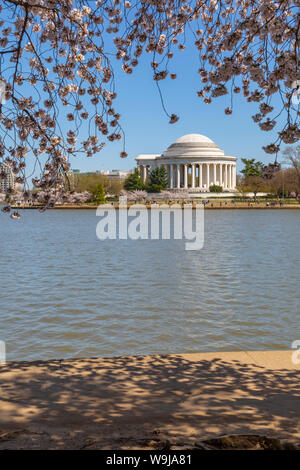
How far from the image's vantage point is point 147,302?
12.6 meters

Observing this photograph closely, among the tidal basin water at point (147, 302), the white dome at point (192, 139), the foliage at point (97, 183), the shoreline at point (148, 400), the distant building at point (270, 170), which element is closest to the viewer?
the shoreline at point (148, 400)

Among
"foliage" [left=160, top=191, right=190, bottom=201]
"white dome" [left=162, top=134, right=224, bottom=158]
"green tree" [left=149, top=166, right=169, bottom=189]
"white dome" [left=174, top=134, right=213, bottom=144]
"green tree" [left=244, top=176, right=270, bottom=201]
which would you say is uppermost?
"white dome" [left=174, top=134, right=213, bottom=144]

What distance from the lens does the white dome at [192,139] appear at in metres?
126

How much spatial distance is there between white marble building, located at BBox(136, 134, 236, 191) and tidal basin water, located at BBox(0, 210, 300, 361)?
98.0m

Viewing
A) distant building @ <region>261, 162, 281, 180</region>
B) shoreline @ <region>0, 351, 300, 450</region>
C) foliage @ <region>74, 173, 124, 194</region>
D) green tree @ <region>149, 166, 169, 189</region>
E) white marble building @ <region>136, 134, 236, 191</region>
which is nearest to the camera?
shoreline @ <region>0, 351, 300, 450</region>

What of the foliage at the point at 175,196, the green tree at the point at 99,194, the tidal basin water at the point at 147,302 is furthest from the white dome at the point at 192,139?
the tidal basin water at the point at 147,302

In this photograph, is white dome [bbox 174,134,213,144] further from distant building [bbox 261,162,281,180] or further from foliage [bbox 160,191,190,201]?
distant building [bbox 261,162,281,180]

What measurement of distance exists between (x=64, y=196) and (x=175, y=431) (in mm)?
3162

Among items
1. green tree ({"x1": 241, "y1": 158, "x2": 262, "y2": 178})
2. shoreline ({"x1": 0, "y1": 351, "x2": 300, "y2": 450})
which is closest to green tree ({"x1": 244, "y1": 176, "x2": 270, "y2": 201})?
green tree ({"x1": 241, "y1": 158, "x2": 262, "y2": 178})

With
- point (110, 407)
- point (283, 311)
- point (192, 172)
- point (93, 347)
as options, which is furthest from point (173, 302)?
point (192, 172)

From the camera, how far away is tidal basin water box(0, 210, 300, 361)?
8.79 m

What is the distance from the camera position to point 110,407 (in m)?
4.62

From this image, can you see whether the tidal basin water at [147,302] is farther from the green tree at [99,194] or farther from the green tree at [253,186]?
the green tree at [253,186]
